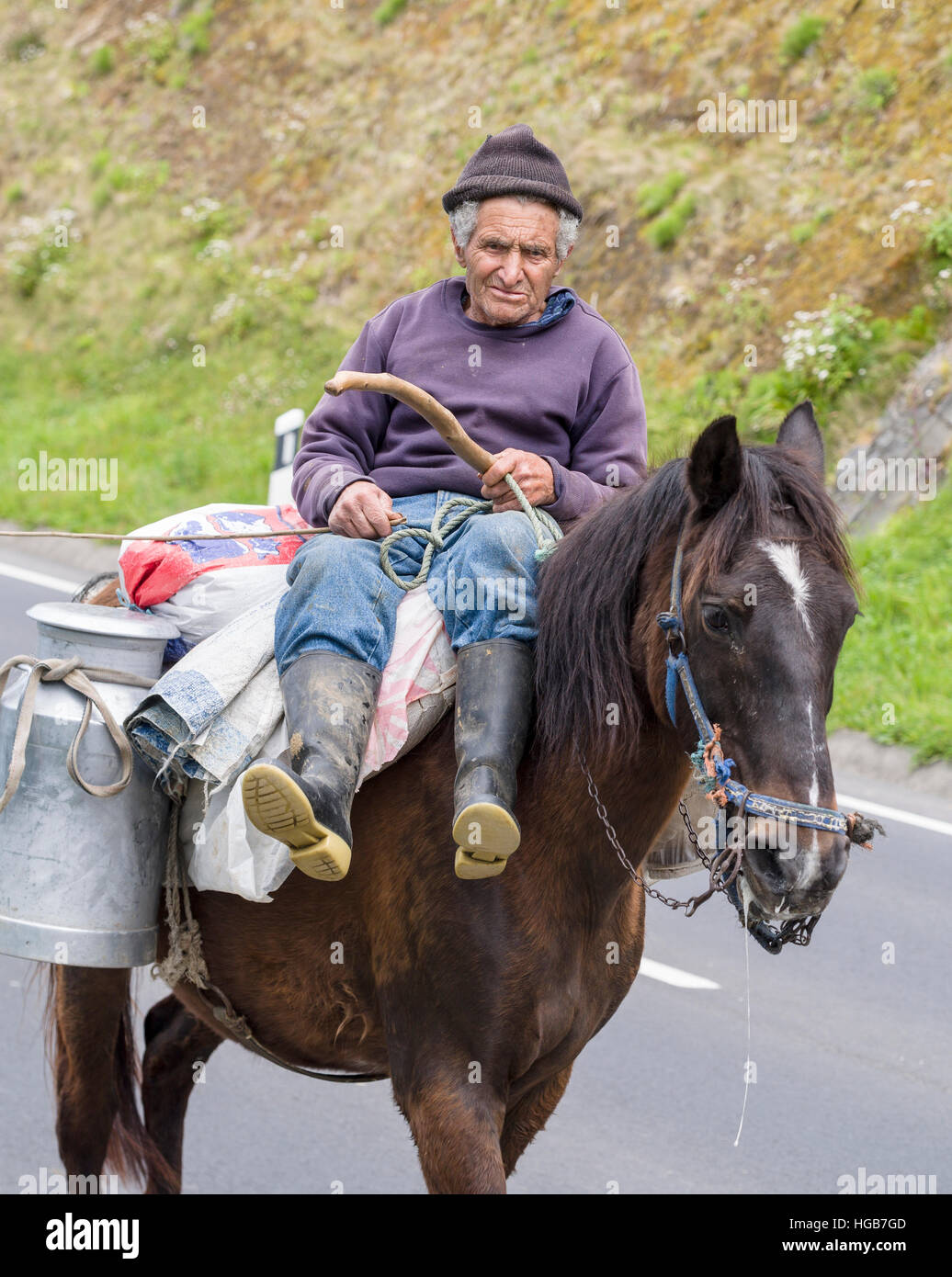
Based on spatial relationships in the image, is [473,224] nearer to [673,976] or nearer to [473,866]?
[473,866]

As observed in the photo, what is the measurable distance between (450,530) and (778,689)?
100cm

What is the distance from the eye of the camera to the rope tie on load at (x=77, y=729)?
3307 mm

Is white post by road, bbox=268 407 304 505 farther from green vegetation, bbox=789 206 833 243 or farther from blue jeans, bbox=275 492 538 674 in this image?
blue jeans, bbox=275 492 538 674

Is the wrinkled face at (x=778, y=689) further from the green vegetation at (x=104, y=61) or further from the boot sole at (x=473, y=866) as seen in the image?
the green vegetation at (x=104, y=61)

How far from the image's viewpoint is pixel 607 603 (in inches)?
116

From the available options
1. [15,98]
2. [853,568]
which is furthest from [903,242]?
[15,98]

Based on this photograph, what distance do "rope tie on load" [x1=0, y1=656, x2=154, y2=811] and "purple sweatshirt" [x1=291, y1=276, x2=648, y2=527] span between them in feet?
2.16


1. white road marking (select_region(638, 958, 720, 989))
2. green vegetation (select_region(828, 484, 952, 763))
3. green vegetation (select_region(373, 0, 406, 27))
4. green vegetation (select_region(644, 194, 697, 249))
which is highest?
green vegetation (select_region(373, 0, 406, 27))

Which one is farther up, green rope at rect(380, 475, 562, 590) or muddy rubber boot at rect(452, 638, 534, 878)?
green rope at rect(380, 475, 562, 590)

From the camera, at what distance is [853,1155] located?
4.92 m

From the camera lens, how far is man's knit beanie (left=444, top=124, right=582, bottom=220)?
3.38 metres

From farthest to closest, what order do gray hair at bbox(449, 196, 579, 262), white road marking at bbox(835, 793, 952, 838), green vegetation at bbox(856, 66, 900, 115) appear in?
green vegetation at bbox(856, 66, 900, 115)
white road marking at bbox(835, 793, 952, 838)
gray hair at bbox(449, 196, 579, 262)

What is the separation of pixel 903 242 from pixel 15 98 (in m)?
17.2

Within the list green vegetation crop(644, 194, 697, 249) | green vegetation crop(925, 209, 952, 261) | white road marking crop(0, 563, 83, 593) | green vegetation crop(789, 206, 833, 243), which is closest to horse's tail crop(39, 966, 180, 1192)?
white road marking crop(0, 563, 83, 593)
